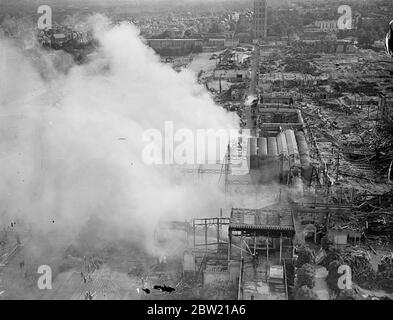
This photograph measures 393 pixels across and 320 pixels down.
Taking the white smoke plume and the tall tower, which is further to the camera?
the tall tower

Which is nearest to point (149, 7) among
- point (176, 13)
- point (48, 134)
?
point (176, 13)

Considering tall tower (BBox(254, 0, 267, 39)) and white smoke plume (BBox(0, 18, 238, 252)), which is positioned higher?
tall tower (BBox(254, 0, 267, 39))

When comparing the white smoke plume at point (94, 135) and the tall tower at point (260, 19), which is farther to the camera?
the tall tower at point (260, 19)

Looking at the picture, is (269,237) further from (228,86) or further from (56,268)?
(228,86)

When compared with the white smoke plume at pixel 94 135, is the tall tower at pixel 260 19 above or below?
above
